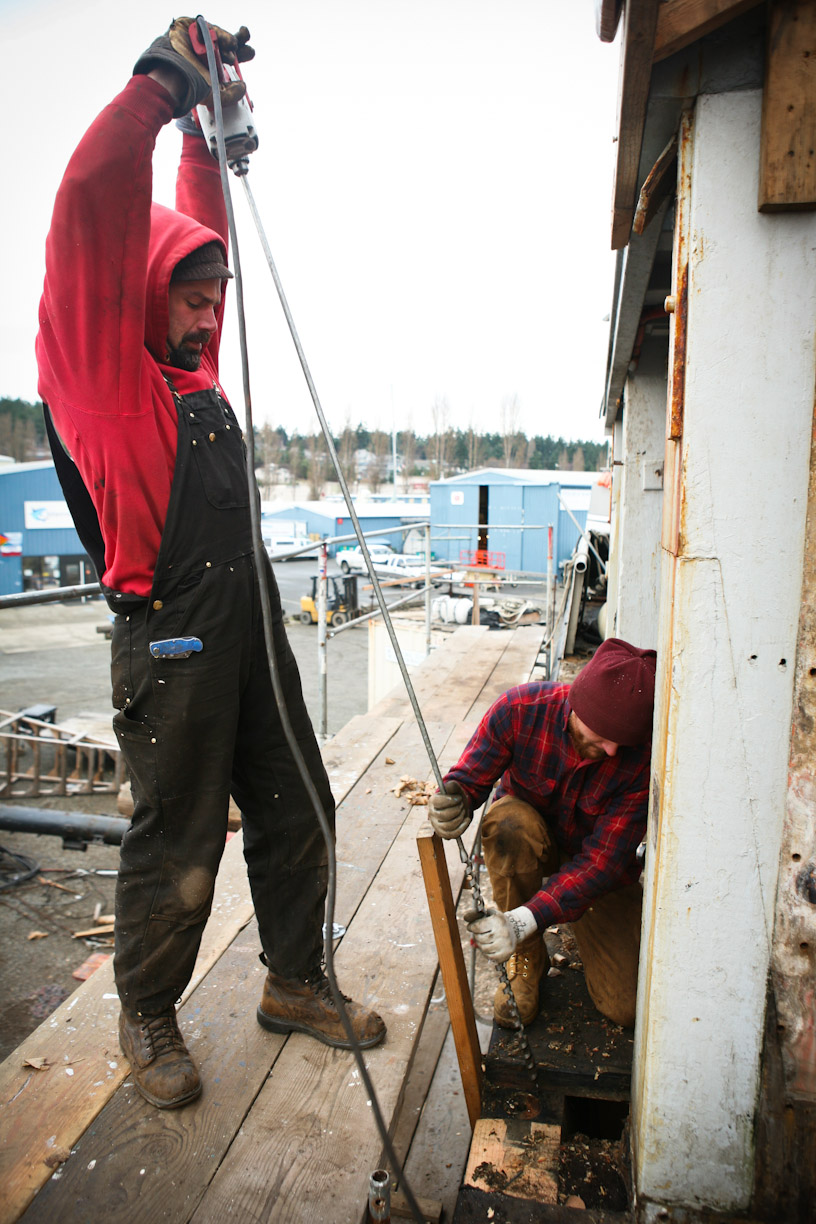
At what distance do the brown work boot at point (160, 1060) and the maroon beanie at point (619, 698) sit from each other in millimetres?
1276

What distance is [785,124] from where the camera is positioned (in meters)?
1.18

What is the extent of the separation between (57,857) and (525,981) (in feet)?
24.6

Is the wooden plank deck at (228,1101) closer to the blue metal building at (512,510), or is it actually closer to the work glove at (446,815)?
the work glove at (446,815)

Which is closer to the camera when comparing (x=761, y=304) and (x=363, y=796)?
(x=761, y=304)

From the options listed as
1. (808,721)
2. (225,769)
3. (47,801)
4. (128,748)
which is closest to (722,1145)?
(808,721)

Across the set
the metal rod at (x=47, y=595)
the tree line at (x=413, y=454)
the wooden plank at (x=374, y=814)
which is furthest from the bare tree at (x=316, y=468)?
the metal rod at (x=47, y=595)

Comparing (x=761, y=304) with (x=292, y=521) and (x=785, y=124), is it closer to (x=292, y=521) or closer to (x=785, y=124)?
(x=785, y=124)

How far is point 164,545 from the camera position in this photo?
1661 millimetres

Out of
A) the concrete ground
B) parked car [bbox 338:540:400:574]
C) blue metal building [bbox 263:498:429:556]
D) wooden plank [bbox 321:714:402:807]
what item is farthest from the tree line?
wooden plank [bbox 321:714:402:807]

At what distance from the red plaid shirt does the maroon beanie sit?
0.12 metres

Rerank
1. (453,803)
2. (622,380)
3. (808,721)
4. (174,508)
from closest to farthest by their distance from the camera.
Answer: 1. (808,721)
2. (174,508)
3. (453,803)
4. (622,380)

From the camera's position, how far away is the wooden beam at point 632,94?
3.63 ft

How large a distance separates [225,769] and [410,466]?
66595 millimetres

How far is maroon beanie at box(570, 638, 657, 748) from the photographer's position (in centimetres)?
192
